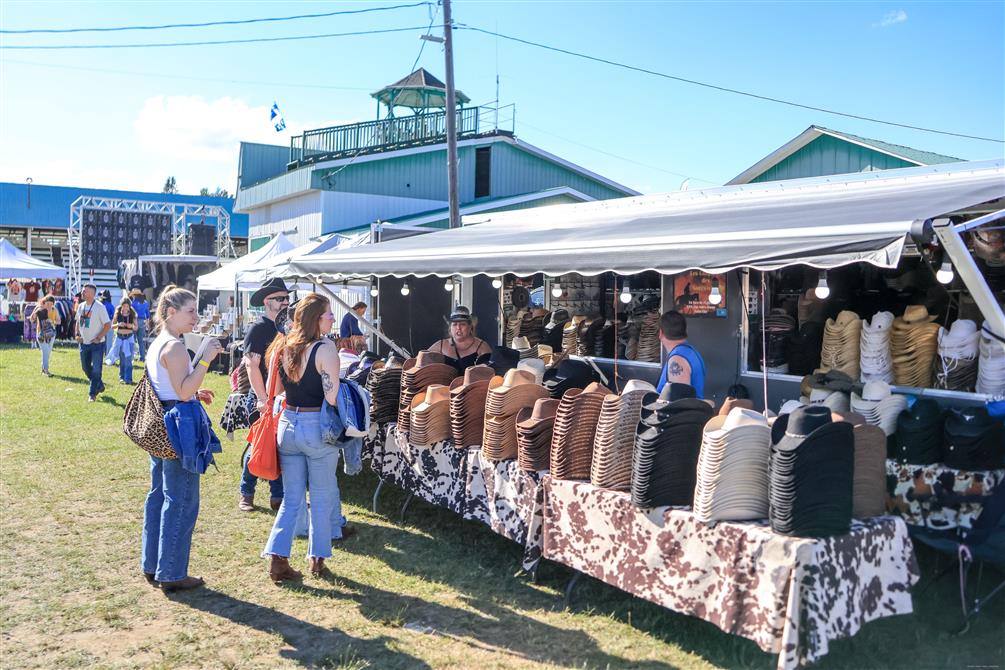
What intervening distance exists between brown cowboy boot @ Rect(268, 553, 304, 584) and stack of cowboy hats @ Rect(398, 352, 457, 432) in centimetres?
153

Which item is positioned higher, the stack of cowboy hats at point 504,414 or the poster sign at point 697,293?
the poster sign at point 697,293

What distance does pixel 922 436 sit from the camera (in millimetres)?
4672

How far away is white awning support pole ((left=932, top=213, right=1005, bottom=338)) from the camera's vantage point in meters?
3.55

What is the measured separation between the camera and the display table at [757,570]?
337 cm

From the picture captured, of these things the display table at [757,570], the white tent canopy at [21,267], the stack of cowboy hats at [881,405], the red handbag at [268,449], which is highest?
the white tent canopy at [21,267]

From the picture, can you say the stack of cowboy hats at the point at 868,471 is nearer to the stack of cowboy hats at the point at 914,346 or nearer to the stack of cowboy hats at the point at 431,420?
the stack of cowboy hats at the point at 914,346

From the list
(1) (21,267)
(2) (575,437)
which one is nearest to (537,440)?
(2) (575,437)

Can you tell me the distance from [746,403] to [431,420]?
7.37ft

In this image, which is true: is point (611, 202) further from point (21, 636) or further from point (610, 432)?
point (21, 636)

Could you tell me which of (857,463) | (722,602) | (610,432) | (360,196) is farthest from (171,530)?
(360,196)

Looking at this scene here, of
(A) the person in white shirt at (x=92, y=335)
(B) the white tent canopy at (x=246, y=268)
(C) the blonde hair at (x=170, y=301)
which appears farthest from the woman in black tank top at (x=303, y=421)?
(B) the white tent canopy at (x=246, y=268)

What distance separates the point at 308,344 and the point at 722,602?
267cm

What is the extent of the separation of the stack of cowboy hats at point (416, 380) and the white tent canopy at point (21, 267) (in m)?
21.4

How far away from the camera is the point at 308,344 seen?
4.79 m
